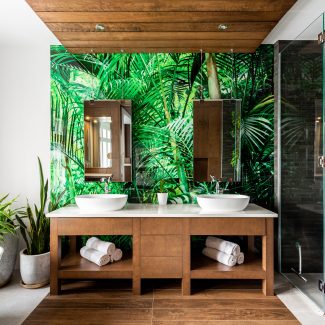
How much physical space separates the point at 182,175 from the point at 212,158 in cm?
36

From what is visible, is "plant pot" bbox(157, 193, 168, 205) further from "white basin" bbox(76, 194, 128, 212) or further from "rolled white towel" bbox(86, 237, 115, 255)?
"rolled white towel" bbox(86, 237, 115, 255)

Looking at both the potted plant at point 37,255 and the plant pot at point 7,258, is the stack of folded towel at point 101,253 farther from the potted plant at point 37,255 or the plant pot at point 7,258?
the plant pot at point 7,258

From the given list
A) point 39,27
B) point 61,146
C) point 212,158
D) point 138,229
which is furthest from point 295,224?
point 39,27

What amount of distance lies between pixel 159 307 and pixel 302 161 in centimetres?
177

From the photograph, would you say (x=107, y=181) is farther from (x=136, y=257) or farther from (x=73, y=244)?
(x=136, y=257)

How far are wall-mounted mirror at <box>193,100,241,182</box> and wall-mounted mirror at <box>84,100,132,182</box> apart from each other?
724 millimetres

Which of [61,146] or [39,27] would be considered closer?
[39,27]

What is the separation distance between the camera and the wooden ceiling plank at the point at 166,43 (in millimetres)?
3176

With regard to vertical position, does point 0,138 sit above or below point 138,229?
above

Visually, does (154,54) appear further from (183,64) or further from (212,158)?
(212,158)

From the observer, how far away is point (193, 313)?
258 cm

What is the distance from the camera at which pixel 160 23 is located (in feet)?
9.12

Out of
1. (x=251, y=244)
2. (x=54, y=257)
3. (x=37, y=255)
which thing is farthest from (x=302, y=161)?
(x=37, y=255)

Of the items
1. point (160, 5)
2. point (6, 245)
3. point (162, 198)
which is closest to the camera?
point (160, 5)
